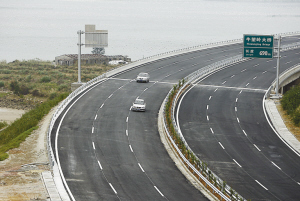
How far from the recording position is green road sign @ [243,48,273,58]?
53.5 m

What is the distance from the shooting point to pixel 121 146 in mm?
34531

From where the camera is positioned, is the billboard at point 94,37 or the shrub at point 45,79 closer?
the billboard at point 94,37

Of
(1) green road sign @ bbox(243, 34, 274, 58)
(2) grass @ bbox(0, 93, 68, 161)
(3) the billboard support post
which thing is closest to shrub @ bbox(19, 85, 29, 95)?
(3) the billboard support post

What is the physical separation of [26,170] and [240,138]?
61.3 feet

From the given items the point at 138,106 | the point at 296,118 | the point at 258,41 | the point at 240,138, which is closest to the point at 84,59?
the point at 258,41

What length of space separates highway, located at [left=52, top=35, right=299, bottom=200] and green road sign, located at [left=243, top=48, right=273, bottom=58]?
4942mm

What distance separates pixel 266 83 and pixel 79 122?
3075cm

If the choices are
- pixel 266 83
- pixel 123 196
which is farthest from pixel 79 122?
pixel 266 83

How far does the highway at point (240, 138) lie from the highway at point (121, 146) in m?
0.30

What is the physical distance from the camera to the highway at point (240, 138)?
27984mm

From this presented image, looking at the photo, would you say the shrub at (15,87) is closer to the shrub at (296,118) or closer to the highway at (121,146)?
the highway at (121,146)

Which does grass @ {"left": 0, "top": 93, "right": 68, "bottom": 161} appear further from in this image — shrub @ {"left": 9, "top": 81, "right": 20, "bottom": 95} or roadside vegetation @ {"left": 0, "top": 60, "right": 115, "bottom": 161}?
shrub @ {"left": 9, "top": 81, "right": 20, "bottom": 95}

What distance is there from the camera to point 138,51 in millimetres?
184500

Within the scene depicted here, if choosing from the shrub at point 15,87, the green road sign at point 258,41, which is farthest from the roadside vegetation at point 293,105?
the shrub at point 15,87
